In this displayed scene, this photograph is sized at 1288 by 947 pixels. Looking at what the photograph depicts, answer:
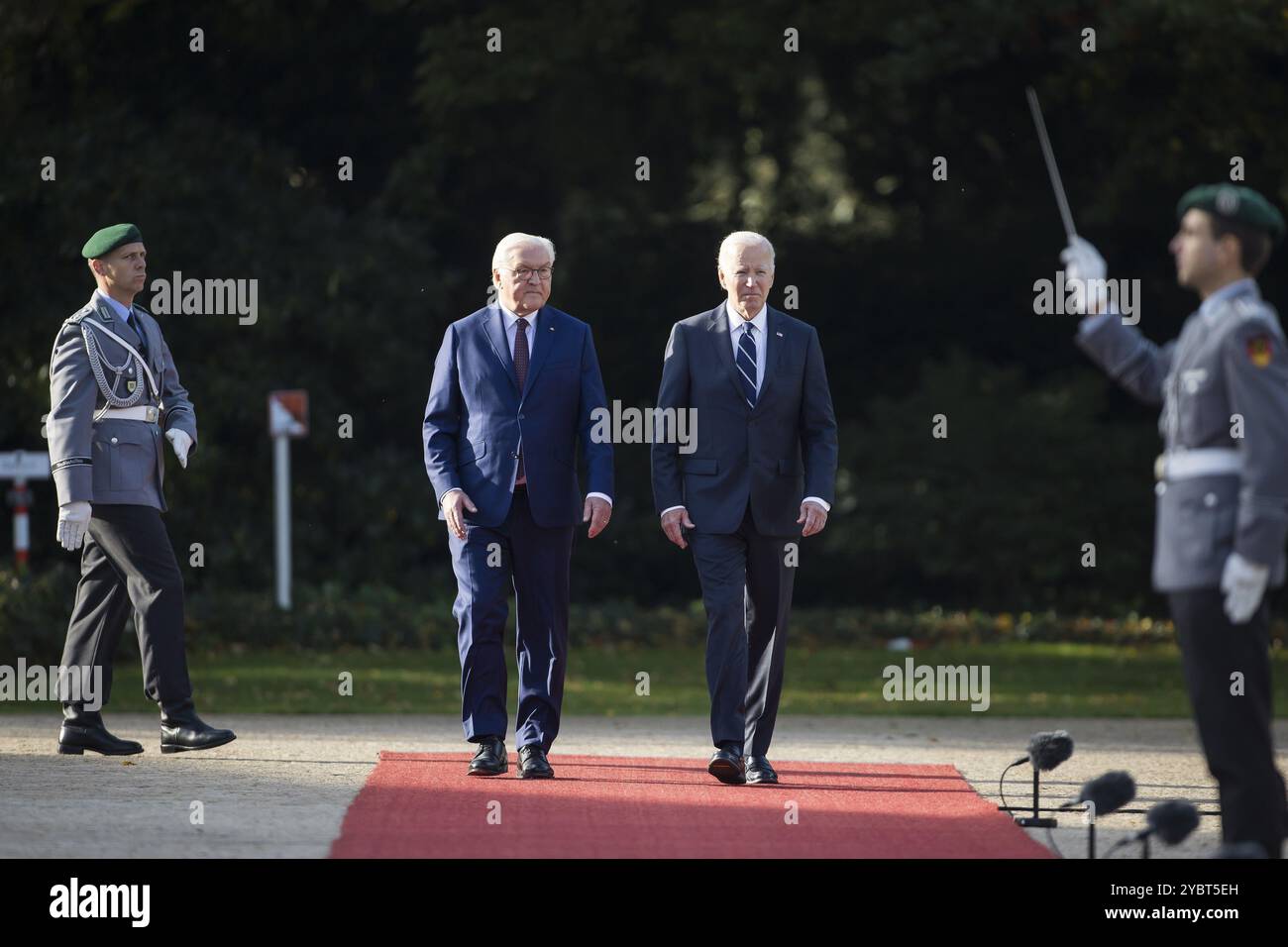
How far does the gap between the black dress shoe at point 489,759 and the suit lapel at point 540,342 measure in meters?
1.36

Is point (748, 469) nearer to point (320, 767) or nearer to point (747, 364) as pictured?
point (747, 364)

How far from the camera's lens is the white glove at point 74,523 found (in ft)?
25.8

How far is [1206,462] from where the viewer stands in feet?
17.3

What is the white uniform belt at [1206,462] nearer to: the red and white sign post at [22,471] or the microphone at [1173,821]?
the microphone at [1173,821]

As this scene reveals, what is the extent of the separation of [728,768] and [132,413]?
2938mm

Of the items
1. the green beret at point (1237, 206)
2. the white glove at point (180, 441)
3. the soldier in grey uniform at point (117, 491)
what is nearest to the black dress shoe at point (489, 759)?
the soldier in grey uniform at point (117, 491)

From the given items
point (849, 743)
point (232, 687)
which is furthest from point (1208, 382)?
point (232, 687)

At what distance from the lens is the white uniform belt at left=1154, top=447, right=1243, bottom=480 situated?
5.23 metres

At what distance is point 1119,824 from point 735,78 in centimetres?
1200

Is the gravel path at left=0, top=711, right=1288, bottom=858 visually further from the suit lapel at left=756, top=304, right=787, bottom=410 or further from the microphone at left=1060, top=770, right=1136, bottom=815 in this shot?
the suit lapel at left=756, top=304, right=787, bottom=410

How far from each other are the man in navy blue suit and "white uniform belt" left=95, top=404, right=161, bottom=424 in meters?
1.30

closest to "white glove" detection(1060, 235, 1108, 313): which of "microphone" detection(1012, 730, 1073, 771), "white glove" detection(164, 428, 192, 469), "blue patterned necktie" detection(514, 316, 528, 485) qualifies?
"microphone" detection(1012, 730, 1073, 771)

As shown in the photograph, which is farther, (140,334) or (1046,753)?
(140,334)

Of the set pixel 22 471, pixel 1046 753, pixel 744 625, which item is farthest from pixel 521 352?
pixel 22 471
